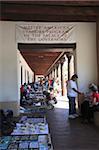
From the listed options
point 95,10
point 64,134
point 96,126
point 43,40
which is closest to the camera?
point 64,134

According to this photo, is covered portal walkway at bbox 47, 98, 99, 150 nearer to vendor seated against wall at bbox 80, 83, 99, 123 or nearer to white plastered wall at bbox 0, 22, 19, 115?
vendor seated against wall at bbox 80, 83, 99, 123

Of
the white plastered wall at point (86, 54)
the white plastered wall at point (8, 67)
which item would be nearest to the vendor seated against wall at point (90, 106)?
the white plastered wall at point (86, 54)

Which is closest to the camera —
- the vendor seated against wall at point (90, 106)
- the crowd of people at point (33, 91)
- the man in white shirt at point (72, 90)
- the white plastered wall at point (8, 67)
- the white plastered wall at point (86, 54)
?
the vendor seated against wall at point (90, 106)

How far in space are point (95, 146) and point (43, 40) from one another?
14.7 ft

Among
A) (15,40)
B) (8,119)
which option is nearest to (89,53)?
(15,40)

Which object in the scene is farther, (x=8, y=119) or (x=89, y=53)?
(x=89, y=53)

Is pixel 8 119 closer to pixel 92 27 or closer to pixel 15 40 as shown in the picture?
pixel 15 40

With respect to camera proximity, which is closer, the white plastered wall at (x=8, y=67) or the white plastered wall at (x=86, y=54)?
the white plastered wall at (x=8, y=67)

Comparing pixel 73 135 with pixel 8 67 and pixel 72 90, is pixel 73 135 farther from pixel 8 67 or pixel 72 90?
pixel 8 67

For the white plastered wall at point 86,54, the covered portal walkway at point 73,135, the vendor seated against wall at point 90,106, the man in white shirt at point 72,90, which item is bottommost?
the covered portal walkway at point 73,135

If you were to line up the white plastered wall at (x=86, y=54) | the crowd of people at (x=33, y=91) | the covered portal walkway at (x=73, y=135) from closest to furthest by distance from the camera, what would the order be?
the covered portal walkway at (x=73, y=135), the white plastered wall at (x=86, y=54), the crowd of people at (x=33, y=91)

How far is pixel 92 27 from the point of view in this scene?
9344mm

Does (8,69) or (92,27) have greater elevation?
(92,27)

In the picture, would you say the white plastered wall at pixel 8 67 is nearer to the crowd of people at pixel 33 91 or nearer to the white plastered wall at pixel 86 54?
the white plastered wall at pixel 86 54
